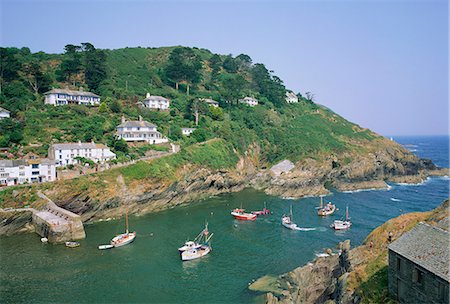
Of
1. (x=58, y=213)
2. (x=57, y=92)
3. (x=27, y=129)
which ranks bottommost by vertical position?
(x=58, y=213)

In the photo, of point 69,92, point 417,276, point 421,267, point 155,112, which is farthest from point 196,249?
point 69,92

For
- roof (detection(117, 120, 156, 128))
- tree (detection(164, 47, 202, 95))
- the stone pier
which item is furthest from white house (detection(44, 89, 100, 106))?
the stone pier

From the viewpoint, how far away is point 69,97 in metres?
92.6

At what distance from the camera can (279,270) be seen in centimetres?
4128

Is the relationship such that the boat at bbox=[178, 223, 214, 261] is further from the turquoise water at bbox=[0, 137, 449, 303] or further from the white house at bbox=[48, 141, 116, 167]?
the white house at bbox=[48, 141, 116, 167]

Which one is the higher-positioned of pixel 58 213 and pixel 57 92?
pixel 57 92

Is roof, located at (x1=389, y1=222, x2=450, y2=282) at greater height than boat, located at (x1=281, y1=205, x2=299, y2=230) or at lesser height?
greater

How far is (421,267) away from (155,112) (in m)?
84.0

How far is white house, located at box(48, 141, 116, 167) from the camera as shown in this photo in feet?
209

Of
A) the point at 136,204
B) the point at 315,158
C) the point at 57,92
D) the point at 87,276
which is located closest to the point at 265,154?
the point at 315,158

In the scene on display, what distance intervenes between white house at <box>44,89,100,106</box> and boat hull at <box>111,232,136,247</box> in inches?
2167

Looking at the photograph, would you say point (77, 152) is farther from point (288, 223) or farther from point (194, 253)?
point (288, 223)

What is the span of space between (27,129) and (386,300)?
73555 millimetres

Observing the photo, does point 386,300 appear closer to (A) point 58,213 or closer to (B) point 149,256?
(B) point 149,256
